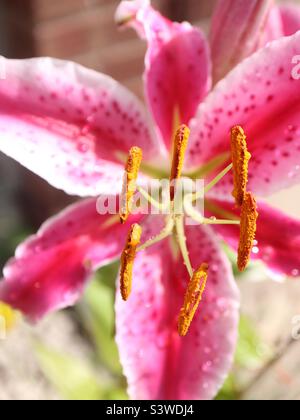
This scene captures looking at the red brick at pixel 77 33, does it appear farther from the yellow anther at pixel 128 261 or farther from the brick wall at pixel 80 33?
the yellow anther at pixel 128 261

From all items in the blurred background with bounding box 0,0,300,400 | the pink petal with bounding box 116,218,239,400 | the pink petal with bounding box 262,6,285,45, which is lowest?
the pink petal with bounding box 116,218,239,400

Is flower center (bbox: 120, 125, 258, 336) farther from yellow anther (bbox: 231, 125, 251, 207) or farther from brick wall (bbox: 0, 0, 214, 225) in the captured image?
brick wall (bbox: 0, 0, 214, 225)

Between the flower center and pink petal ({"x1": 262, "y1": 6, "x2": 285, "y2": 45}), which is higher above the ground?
pink petal ({"x1": 262, "y1": 6, "x2": 285, "y2": 45})

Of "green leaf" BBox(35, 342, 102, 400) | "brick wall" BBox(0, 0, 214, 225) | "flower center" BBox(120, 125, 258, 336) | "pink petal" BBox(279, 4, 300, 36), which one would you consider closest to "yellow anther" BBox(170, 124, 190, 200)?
"flower center" BBox(120, 125, 258, 336)

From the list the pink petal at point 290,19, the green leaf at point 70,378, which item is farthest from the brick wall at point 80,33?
the pink petal at point 290,19

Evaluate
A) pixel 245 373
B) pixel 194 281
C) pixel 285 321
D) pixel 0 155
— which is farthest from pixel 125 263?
pixel 0 155

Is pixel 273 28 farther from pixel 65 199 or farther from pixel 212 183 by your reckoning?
pixel 65 199
